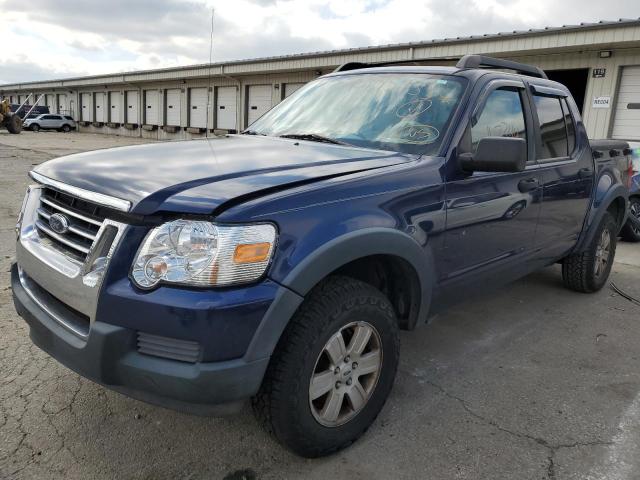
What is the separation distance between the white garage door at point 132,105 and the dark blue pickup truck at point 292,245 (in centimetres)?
3788

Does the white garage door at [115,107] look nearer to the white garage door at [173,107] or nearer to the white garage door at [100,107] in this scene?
the white garage door at [100,107]

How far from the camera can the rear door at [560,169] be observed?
12.3 ft

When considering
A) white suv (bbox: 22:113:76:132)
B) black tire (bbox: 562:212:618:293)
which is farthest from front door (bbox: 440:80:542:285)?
white suv (bbox: 22:113:76:132)

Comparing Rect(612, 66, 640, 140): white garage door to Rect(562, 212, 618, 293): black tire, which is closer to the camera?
Rect(562, 212, 618, 293): black tire

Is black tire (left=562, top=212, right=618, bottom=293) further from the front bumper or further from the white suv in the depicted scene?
the white suv

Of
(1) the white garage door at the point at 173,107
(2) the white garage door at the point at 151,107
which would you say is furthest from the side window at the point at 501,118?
(2) the white garage door at the point at 151,107

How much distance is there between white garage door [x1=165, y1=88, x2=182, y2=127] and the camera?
107ft

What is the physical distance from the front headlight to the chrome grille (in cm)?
32

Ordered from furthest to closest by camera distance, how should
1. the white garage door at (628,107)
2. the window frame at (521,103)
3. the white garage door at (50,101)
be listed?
1. the white garage door at (50,101)
2. the white garage door at (628,107)
3. the window frame at (521,103)

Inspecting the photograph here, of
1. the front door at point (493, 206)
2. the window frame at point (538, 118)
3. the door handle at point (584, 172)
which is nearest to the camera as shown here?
the front door at point (493, 206)

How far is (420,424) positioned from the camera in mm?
2732

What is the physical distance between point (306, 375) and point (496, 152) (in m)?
1.47

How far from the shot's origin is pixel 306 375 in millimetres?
2146

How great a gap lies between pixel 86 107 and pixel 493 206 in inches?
2013
